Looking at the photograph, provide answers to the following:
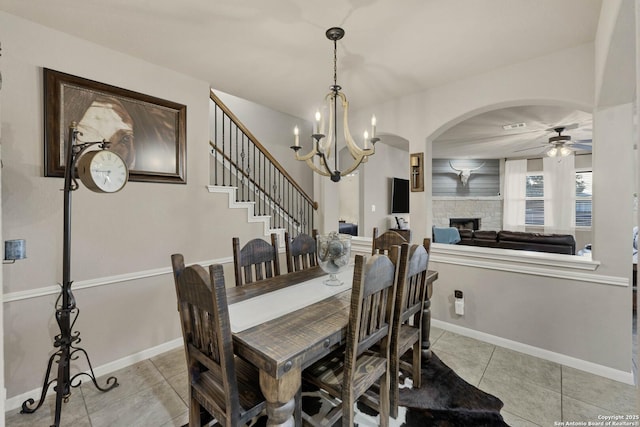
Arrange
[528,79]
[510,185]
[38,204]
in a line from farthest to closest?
[510,185] → [528,79] → [38,204]

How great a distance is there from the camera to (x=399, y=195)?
6543 millimetres

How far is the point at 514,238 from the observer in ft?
13.1

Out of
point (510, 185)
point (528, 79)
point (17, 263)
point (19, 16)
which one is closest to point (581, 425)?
point (528, 79)

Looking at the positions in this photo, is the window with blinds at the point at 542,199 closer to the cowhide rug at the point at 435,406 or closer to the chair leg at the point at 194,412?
the cowhide rug at the point at 435,406

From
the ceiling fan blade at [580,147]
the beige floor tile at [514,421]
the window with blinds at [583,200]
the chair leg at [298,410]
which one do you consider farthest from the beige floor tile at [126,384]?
the window with blinds at [583,200]

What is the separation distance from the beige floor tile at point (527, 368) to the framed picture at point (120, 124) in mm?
3273

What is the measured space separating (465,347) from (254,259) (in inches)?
83.8

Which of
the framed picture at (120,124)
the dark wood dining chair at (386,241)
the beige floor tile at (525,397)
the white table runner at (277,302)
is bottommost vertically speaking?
the beige floor tile at (525,397)

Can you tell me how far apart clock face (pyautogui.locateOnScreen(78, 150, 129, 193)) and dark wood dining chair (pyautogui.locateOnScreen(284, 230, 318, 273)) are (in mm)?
1307

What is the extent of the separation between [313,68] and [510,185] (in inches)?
273

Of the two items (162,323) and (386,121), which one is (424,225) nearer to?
(386,121)

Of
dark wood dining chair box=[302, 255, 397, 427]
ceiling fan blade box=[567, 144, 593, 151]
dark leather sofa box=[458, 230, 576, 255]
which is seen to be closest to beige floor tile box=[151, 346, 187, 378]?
dark wood dining chair box=[302, 255, 397, 427]

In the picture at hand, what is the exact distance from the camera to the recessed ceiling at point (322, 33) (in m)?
1.87

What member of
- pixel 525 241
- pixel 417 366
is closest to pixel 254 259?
pixel 417 366
